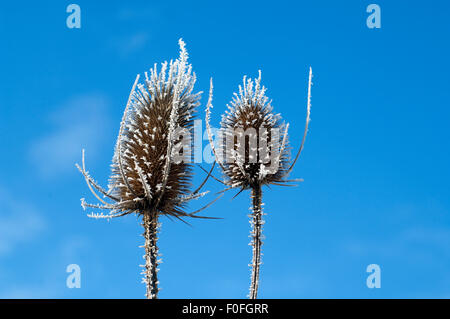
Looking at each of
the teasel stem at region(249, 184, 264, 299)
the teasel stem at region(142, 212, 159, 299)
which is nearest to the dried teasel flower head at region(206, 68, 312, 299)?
the teasel stem at region(249, 184, 264, 299)

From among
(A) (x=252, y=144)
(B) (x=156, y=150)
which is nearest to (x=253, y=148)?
(A) (x=252, y=144)

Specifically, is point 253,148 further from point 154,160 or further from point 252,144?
point 154,160

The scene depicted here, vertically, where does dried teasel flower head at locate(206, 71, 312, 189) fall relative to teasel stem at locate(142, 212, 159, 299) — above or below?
above

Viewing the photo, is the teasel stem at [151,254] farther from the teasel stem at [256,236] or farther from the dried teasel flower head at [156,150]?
the teasel stem at [256,236]

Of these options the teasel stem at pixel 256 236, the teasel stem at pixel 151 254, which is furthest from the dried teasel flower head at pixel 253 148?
the teasel stem at pixel 151 254

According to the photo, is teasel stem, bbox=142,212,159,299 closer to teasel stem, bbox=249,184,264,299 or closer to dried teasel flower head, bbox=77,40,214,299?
dried teasel flower head, bbox=77,40,214,299

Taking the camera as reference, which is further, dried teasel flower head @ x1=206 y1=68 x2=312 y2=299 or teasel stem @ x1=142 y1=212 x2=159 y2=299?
dried teasel flower head @ x1=206 y1=68 x2=312 y2=299
